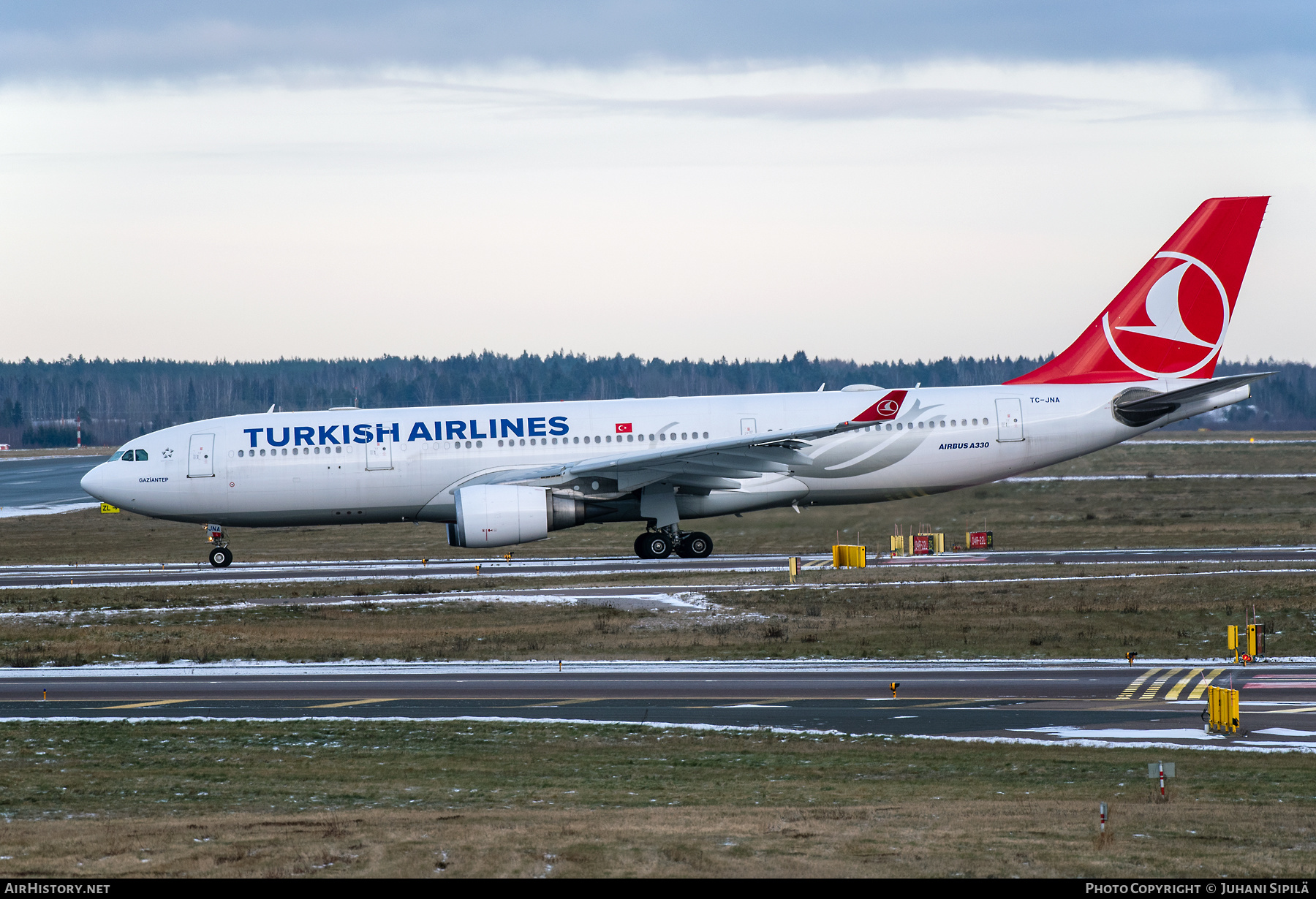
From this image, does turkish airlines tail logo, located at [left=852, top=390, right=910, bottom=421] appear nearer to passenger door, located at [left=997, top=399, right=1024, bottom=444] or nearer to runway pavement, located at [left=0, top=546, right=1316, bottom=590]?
passenger door, located at [left=997, top=399, right=1024, bottom=444]

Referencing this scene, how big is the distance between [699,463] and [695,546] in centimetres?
373

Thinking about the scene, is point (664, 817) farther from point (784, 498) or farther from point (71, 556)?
point (71, 556)

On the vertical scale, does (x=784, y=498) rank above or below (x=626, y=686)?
above

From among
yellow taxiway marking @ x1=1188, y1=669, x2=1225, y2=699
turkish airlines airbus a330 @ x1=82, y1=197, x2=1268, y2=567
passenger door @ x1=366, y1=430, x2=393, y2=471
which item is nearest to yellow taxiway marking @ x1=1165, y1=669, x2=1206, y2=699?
yellow taxiway marking @ x1=1188, y1=669, x2=1225, y2=699

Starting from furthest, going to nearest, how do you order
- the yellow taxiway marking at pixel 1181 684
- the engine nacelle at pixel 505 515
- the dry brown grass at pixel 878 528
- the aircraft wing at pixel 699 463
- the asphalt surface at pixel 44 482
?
1. the asphalt surface at pixel 44 482
2. the dry brown grass at pixel 878 528
3. the aircraft wing at pixel 699 463
4. the engine nacelle at pixel 505 515
5. the yellow taxiway marking at pixel 1181 684

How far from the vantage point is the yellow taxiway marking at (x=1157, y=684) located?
2064 cm

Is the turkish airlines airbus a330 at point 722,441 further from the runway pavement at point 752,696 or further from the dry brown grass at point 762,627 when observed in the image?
the runway pavement at point 752,696

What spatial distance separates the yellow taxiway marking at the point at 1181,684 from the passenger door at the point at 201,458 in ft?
88.9

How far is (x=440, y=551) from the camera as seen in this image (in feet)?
160

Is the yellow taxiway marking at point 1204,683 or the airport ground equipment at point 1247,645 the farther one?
the airport ground equipment at point 1247,645

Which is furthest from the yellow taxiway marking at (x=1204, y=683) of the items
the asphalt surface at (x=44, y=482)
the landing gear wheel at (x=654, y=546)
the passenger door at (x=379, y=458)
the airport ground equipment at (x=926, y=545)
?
the asphalt surface at (x=44, y=482)

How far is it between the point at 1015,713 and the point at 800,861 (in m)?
9.21

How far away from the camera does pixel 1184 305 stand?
39094 mm
